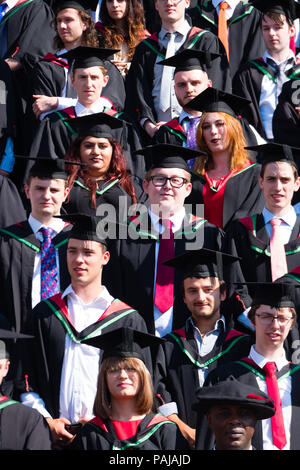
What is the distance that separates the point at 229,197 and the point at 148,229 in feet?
2.59

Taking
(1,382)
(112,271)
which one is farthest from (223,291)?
(1,382)

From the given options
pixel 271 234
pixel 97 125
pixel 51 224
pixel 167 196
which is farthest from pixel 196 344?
pixel 97 125

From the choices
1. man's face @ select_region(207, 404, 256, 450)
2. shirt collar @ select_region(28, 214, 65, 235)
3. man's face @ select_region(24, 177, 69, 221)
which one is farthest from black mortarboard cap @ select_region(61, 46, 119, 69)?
man's face @ select_region(207, 404, 256, 450)

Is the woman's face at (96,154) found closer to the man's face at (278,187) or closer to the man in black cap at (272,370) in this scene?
the man's face at (278,187)

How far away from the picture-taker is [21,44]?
448 inches

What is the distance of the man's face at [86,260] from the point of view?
26.2 feet

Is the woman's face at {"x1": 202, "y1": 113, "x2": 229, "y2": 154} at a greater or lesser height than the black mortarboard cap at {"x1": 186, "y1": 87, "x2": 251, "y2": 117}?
lesser

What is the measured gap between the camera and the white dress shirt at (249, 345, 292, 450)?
289 inches

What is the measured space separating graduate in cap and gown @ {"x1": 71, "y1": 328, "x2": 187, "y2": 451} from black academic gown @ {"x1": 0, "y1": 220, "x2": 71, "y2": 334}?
1.36 m

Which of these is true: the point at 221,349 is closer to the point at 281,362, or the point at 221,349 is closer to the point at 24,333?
the point at 281,362

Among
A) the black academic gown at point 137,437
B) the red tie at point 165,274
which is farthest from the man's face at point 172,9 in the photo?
the black academic gown at point 137,437

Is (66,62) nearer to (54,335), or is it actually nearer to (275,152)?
(275,152)

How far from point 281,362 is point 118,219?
1.96 meters

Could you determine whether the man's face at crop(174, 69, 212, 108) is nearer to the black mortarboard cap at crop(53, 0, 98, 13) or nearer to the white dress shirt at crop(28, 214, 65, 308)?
the black mortarboard cap at crop(53, 0, 98, 13)
